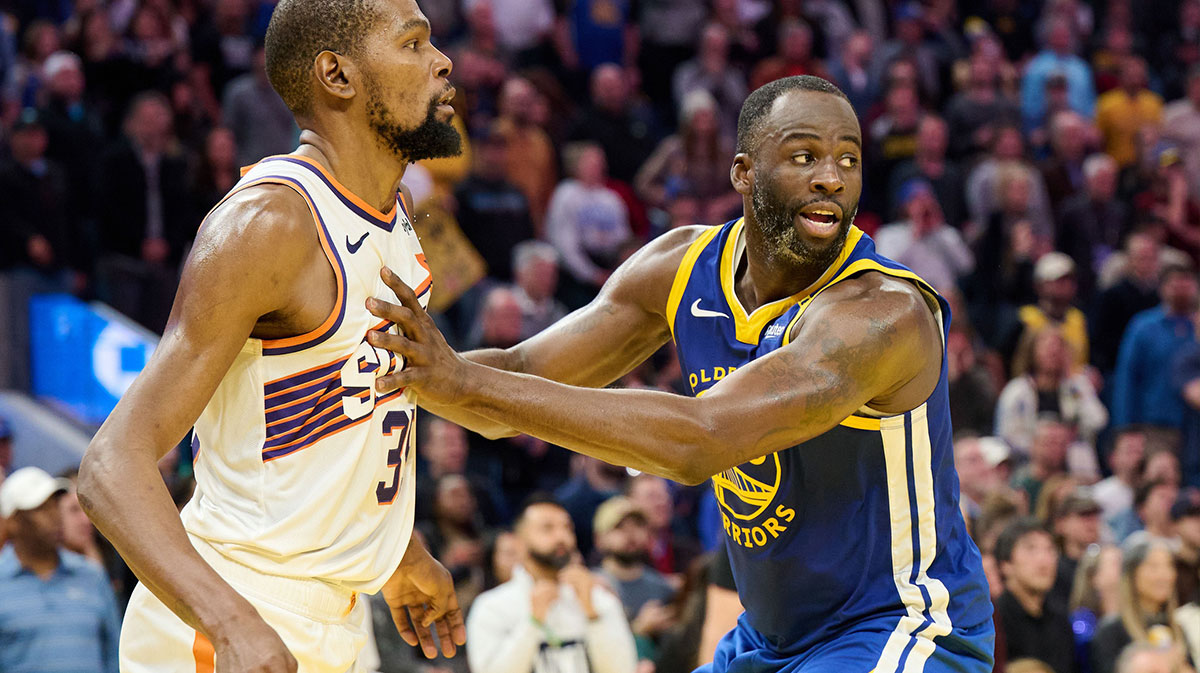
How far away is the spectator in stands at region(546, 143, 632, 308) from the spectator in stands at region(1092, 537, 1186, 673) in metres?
Answer: 4.46

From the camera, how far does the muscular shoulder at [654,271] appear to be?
477cm

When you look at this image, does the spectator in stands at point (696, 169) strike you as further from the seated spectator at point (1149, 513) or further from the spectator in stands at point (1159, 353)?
the seated spectator at point (1149, 513)

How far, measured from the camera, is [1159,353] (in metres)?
11.5

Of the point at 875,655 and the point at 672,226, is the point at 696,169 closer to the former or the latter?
the point at 672,226

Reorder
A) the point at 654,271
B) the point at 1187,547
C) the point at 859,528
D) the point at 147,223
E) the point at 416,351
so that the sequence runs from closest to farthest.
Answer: the point at 416,351, the point at 859,528, the point at 654,271, the point at 1187,547, the point at 147,223

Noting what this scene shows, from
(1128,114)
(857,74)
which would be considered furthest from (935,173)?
Result: (1128,114)

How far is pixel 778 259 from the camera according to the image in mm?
A: 4352

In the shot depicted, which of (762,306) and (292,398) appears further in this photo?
(762,306)

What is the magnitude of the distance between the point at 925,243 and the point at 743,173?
774cm

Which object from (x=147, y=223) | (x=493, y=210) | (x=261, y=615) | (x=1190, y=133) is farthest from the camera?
(x=1190, y=133)

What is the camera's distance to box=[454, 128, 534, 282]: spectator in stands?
11234mm

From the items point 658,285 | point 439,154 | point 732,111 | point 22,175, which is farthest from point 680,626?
point 732,111

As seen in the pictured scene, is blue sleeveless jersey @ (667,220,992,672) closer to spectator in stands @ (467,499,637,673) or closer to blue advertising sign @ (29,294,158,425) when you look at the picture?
spectator in stands @ (467,499,637,673)

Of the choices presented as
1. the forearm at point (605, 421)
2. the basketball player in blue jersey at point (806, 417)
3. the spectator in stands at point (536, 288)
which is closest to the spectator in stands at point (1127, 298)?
the spectator in stands at point (536, 288)
